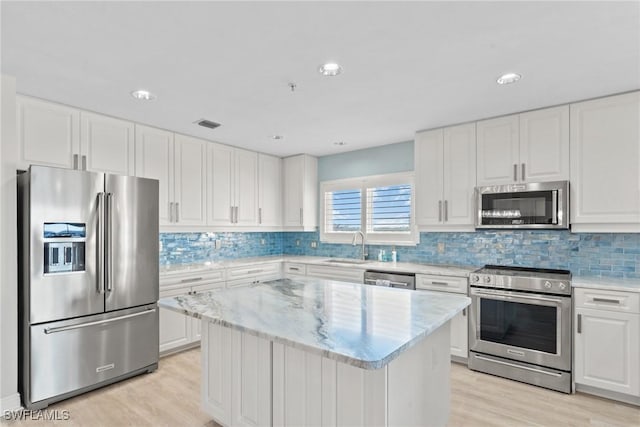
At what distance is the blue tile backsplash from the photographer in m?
3.11

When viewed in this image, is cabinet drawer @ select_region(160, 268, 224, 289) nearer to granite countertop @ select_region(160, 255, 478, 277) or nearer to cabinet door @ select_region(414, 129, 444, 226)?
granite countertop @ select_region(160, 255, 478, 277)

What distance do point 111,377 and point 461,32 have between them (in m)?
3.68

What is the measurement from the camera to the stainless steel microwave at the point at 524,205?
3.04m

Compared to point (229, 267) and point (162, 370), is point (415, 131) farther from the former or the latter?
point (162, 370)

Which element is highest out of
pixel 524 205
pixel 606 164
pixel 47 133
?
pixel 47 133

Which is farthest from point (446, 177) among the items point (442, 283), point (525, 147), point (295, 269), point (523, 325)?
point (295, 269)

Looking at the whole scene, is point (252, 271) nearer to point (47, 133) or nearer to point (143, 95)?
point (143, 95)

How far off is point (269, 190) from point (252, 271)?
129cm

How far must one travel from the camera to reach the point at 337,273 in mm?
4246

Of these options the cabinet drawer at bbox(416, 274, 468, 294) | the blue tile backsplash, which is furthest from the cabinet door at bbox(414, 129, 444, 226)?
the cabinet drawer at bbox(416, 274, 468, 294)

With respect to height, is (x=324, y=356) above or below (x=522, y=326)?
above

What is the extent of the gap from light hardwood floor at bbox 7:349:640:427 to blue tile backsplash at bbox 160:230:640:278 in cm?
118

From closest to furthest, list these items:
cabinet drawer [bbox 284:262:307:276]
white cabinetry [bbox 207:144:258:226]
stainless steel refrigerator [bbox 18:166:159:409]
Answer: stainless steel refrigerator [bbox 18:166:159:409]
white cabinetry [bbox 207:144:258:226]
cabinet drawer [bbox 284:262:307:276]

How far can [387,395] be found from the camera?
1.54m
